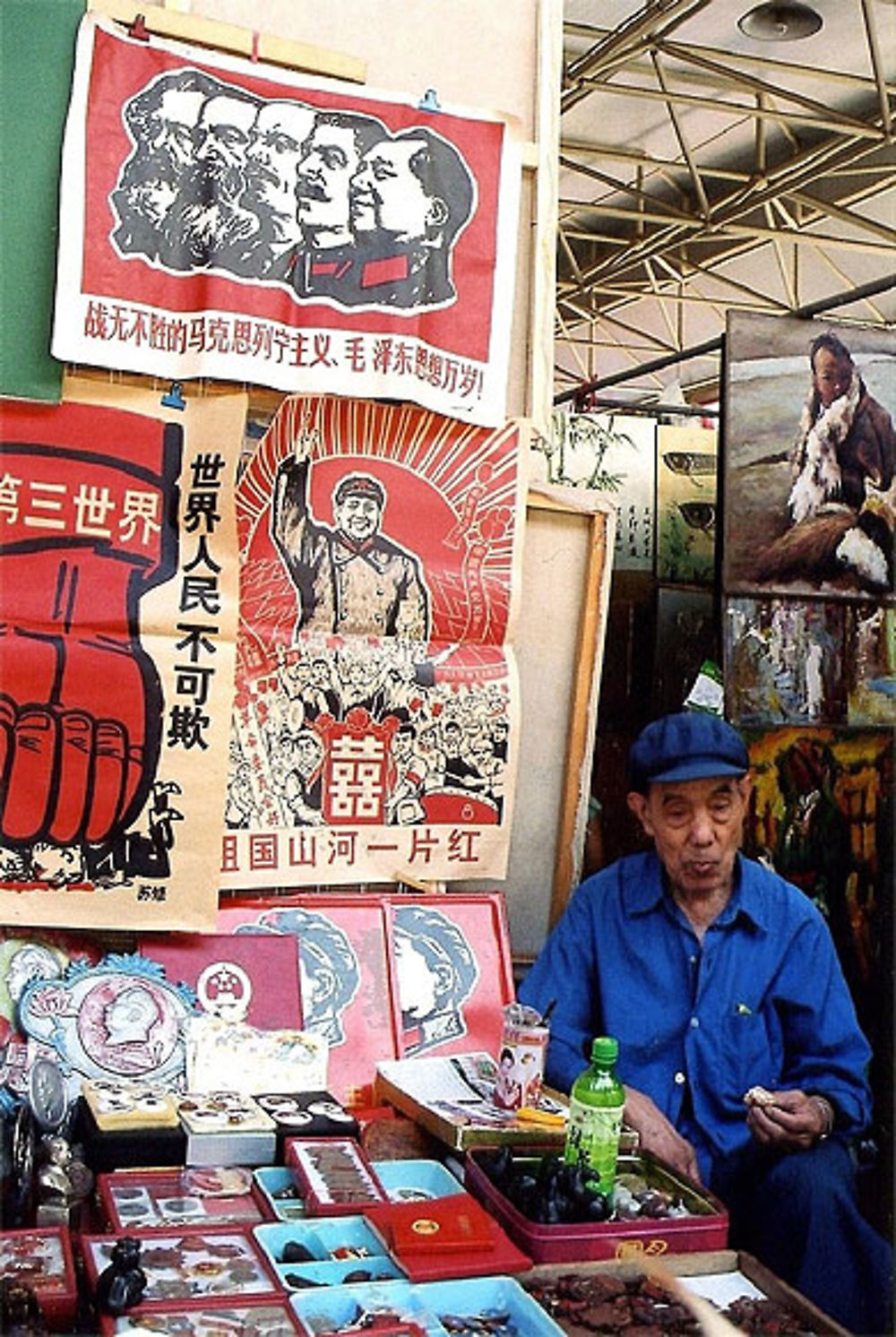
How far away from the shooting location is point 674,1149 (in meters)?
2.34

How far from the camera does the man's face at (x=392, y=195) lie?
2.59m

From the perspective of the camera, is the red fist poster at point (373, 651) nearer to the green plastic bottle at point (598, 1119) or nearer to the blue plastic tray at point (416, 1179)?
the blue plastic tray at point (416, 1179)

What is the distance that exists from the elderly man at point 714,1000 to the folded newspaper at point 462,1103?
137 mm

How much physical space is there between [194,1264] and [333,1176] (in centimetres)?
27

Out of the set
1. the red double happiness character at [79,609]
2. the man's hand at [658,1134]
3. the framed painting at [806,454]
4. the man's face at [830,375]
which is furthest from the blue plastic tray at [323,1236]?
the man's face at [830,375]

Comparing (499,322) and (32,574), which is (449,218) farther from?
(32,574)

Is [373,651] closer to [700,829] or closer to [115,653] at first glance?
[115,653]

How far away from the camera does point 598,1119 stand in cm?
209

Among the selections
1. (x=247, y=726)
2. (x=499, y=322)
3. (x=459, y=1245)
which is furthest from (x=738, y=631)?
(x=459, y=1245)

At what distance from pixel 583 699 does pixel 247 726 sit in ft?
2.43

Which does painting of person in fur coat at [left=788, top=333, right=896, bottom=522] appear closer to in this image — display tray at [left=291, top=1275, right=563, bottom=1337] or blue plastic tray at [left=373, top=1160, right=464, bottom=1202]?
blue plastic tray at [left=373, top=1160, right=464, bottom=1202]

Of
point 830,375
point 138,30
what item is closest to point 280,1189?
point 138,30

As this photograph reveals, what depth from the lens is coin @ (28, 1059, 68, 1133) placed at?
86.3 inches

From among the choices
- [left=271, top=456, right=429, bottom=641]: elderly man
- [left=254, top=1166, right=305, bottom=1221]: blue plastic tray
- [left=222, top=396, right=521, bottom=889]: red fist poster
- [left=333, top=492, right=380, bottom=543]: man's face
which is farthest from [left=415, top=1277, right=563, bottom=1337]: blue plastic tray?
[left=333, top=492, right=380, bottom=543]: man's face
